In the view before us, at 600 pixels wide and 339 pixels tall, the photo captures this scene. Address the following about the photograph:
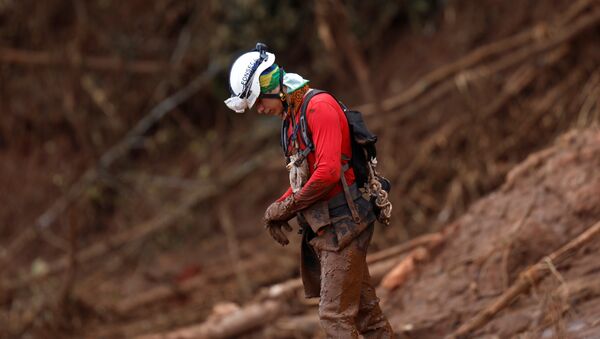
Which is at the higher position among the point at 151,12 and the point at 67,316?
the point at 151,12

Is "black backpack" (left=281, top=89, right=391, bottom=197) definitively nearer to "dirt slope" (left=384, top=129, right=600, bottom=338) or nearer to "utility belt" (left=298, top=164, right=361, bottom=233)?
"utility belt" (left=298, top=164, right=361, bottom=233)

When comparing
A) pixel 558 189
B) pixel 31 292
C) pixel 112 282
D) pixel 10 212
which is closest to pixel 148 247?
pixel 112 282

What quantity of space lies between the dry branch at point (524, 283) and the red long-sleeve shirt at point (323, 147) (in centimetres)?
165

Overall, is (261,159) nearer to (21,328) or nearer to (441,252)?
(21,328)

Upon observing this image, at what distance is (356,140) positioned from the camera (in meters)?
4.29

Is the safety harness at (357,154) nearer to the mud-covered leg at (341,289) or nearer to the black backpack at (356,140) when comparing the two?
the black backpack at (356,140)

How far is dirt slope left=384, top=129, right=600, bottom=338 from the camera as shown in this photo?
511 centimetres

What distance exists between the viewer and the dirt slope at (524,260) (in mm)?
5113

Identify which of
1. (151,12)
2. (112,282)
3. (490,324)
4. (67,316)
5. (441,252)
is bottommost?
(490,324)

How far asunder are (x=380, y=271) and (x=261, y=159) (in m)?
4.86

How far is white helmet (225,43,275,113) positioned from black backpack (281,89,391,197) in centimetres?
24

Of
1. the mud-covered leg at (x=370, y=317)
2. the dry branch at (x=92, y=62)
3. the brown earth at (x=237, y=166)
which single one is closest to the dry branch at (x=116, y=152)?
the brown earth at (x=237, y=166)

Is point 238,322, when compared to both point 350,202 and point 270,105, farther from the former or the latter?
point 270,105

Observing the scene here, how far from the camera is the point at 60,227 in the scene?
12.8m
